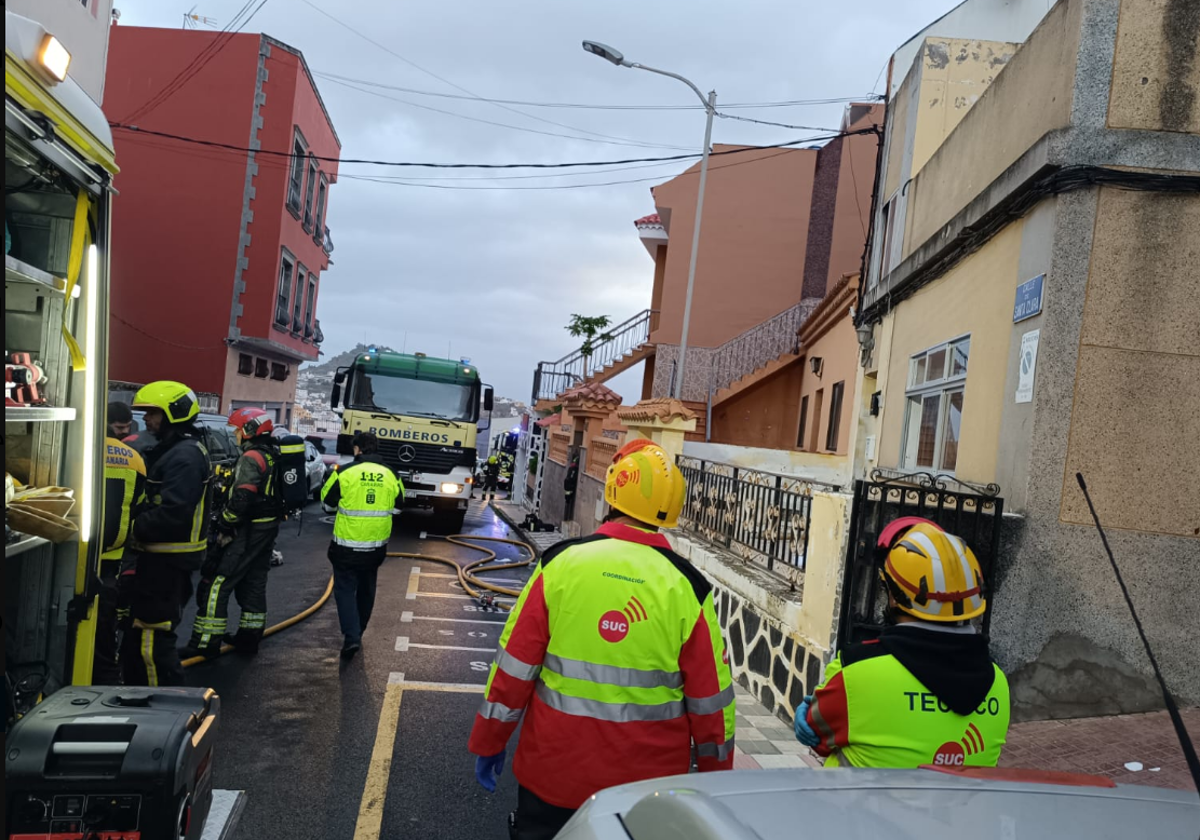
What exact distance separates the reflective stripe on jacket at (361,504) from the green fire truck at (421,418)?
8297mm

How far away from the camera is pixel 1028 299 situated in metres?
5.83

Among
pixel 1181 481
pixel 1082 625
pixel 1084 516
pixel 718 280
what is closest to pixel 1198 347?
pixel 1181 481

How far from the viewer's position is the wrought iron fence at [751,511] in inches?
268

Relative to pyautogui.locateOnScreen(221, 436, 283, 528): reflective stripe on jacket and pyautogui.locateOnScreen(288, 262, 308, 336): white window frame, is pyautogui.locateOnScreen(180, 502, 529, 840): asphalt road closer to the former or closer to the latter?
pyautogui.locateOnScreen(221, 436, 283, 528): reflective stripe on jacket

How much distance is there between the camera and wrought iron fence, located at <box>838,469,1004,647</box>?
5332 mm

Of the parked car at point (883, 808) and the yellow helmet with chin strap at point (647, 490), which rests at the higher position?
the yellow helmet with chin strap at point (647, 490)

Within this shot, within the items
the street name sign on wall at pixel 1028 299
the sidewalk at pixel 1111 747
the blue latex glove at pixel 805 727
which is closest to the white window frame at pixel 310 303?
the street name sign on wall at pixel 1028 299

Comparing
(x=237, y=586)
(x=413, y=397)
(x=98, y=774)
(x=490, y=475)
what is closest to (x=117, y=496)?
(x=98, y=774)

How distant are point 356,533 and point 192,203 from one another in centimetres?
2088

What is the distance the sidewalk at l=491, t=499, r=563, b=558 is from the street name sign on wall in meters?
7.49

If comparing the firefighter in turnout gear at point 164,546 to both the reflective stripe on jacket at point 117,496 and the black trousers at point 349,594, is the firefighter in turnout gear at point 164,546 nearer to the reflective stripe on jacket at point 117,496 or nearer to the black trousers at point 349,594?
the reflective stripe on jacket at point 117,496

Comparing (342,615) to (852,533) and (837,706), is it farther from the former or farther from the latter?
(837,706)

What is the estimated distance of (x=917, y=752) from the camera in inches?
93.0

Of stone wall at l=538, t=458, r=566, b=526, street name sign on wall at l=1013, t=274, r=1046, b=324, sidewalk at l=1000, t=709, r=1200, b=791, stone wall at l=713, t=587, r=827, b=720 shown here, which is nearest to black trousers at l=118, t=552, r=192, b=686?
stone wall at l=713, t=587, r=827, b=720
